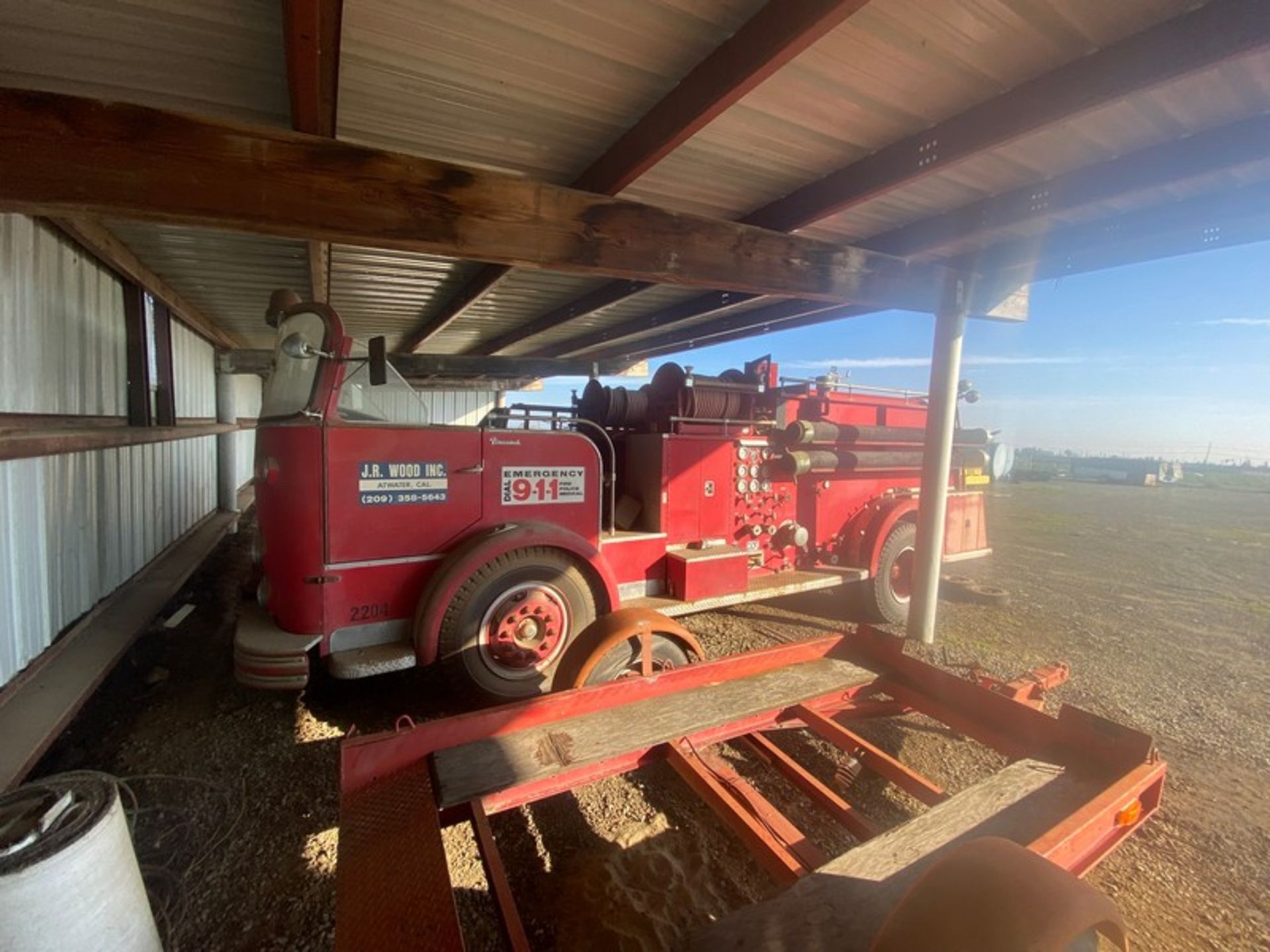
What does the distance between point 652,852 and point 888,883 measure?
1145 millimetres

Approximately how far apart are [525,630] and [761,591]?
2.04m

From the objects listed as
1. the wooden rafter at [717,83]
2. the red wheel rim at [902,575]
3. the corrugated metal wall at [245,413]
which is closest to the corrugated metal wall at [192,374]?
the corrugated metal wall at [245,413]

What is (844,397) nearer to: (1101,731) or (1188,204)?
(1188,204)

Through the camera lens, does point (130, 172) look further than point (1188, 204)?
No

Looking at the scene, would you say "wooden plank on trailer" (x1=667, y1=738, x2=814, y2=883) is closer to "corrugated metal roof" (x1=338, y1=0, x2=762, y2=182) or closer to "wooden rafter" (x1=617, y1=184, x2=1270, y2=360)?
"corrugated metal roof" (x1=338, y1=0, x2=762, y2=182)

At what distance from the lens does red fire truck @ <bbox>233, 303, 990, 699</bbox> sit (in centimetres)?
291

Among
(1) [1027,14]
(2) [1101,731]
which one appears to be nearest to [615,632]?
(2) [1101,731]

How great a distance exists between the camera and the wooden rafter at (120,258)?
3963mm

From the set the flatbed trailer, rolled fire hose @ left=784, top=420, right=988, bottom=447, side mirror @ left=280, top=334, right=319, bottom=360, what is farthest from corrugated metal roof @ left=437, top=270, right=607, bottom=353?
the flatbed trailer

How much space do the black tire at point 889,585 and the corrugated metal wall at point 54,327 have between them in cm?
647

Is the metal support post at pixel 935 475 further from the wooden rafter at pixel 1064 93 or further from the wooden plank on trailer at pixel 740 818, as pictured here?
the wooden plank on trailer at pixel 740 818

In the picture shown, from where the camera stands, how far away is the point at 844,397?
5441 millimetres

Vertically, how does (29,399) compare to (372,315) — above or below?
below

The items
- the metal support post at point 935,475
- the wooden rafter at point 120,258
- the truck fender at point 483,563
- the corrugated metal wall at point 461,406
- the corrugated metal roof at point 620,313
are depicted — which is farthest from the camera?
the corrugated metal wall at point 461,406
